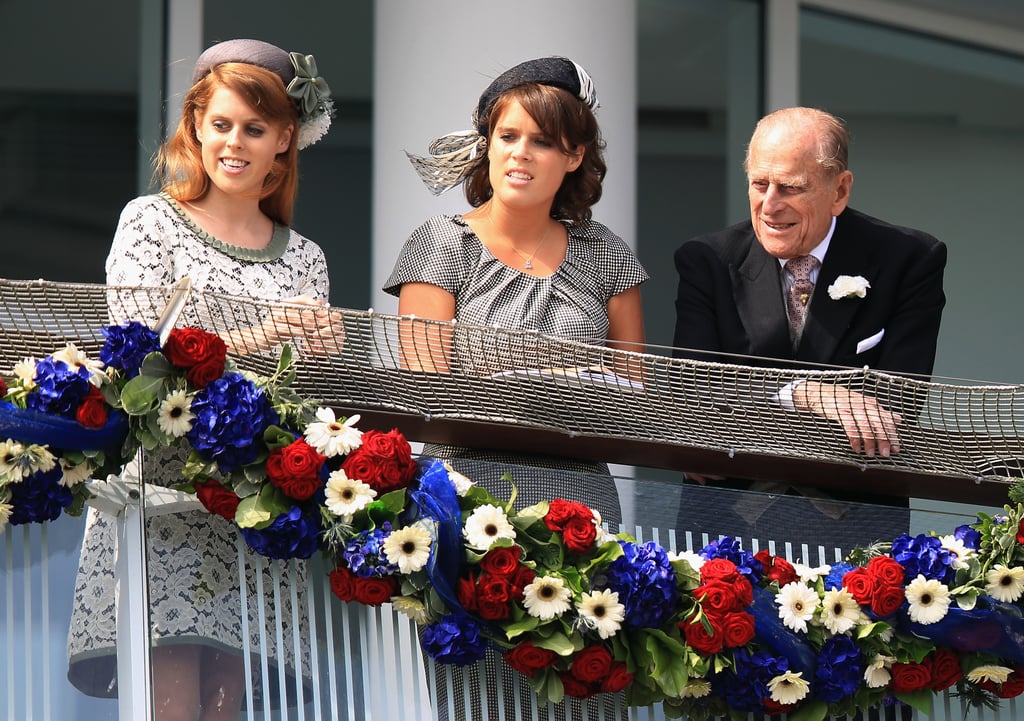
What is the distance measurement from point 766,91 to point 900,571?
5140 millimetres

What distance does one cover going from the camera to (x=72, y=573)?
3.40 metres

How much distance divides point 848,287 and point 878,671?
0.94m

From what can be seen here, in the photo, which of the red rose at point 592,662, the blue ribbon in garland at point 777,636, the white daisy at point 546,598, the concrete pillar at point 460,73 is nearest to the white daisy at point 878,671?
the blue ribbon in garland at point 777,636

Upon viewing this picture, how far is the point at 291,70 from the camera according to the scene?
411 cm

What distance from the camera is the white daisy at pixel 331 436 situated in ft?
11.0

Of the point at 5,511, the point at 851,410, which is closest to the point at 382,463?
the point at 5,511

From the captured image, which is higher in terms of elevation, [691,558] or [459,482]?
[459,482]

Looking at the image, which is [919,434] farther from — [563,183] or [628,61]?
[628,61]

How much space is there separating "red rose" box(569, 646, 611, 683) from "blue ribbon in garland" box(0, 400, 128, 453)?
3.14 feet

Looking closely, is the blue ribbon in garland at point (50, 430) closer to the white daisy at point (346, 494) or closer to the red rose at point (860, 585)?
the white daisy at point (346, 494)

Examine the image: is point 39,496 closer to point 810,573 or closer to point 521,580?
point 521,580

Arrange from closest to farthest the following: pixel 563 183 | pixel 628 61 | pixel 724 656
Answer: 1. pixel 724 656
2. pixel 563 183
3. pixel 628 61

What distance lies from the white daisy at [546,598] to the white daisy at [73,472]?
82 cm

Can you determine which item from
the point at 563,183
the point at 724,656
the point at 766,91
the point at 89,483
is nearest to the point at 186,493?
the point at 89,483
